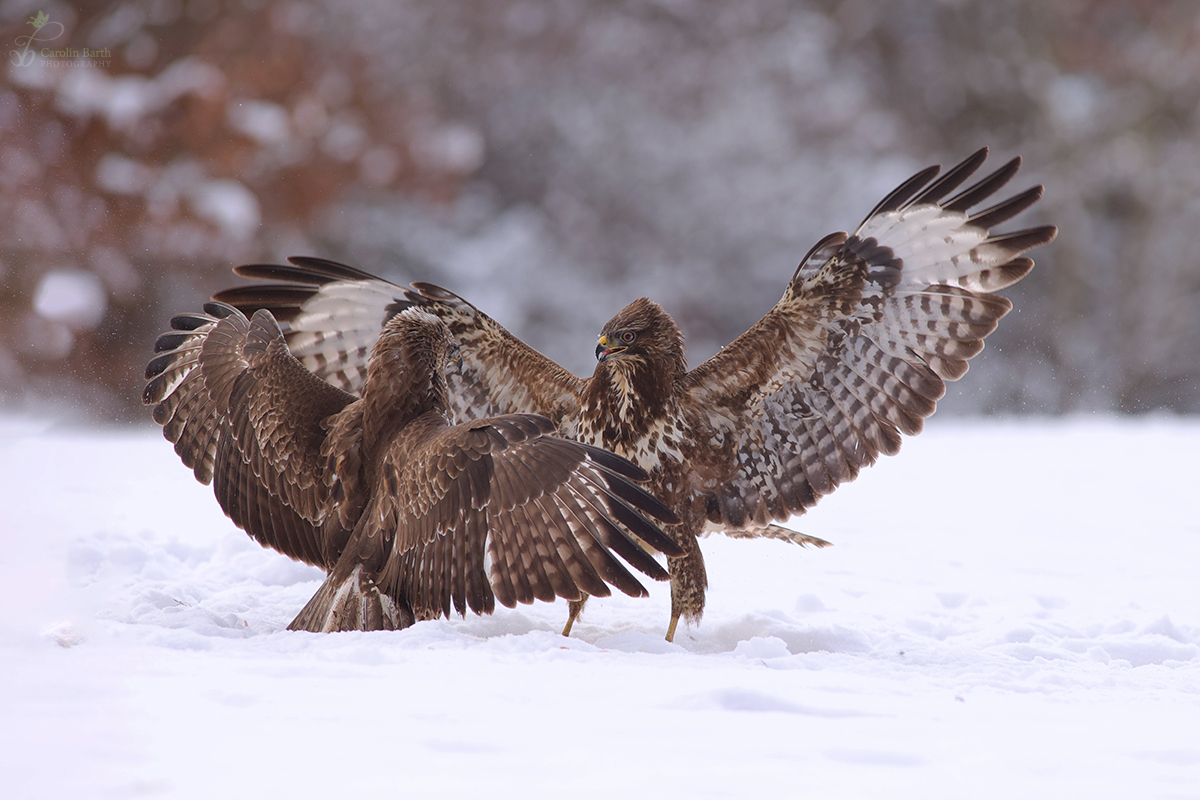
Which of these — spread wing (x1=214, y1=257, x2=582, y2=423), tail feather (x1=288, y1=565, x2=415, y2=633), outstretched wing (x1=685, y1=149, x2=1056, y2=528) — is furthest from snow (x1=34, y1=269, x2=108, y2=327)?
outstretched wing (x1=685, y1=149, x2=1056, y2=528)

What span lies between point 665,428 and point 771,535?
738 mm

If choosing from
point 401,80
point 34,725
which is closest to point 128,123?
point 401,80

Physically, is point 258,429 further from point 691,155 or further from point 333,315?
point 691,155

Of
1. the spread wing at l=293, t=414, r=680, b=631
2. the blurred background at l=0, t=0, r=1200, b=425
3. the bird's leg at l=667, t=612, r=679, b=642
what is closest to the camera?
the spread wing at l=293, t=414, r=680, b=631

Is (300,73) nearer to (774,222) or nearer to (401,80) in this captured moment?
(401,80)

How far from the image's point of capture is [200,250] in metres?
11.8

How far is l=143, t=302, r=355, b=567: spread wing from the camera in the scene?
3.75 meters

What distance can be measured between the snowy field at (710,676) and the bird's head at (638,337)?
0.92 metres

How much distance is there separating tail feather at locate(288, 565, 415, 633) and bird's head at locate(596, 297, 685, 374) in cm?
104

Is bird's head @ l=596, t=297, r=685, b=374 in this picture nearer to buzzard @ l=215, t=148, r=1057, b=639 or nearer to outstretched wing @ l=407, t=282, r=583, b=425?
buzzard @ l=215, t=148, r=1057, b=639

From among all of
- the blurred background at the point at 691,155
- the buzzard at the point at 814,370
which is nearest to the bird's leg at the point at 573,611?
the buzzard at the point at 814,370

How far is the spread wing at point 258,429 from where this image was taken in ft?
12.3

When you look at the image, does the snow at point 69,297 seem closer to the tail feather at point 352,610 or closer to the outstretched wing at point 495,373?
the outstretched wing at point 495,373

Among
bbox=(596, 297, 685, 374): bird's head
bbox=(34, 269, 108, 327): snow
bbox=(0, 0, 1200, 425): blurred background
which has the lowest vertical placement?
bbox=(596, 297, 685, 374): bird's head
